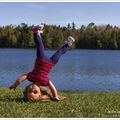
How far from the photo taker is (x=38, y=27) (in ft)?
37.9

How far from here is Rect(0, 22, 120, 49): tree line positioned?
85250 mm

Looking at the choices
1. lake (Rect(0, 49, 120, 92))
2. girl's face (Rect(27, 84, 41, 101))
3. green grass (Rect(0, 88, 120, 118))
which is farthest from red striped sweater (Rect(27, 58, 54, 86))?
lake (Rect(0, 49, 120, 92))

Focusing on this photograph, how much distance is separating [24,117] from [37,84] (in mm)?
2145

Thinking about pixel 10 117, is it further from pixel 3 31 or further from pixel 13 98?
pixel 3 31

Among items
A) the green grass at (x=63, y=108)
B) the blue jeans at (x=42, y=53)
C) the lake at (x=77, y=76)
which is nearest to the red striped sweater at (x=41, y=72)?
the blue jeans at (x=42, y=53)

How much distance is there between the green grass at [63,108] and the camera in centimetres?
958

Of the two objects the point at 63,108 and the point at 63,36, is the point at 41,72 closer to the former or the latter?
the point at 63,108

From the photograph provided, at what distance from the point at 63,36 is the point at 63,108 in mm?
74144

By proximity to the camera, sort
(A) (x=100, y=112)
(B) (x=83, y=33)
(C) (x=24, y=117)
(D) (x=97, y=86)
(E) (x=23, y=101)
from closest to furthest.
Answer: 1. (C) (x=24, y=117)
2. (A) (x=100, y=112)
3. (E) (x=23, y=101)
4. (D) (x=97, y=86)
5. (B) (x=83, y=33)

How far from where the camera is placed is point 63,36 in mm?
84312

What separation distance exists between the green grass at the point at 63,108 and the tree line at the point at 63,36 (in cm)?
6879

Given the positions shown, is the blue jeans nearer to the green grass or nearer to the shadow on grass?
the green grass

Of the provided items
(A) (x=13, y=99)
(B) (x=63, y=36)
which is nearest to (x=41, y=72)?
(A) (x=13, y=99)

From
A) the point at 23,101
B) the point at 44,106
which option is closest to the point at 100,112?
the point at 44,106
